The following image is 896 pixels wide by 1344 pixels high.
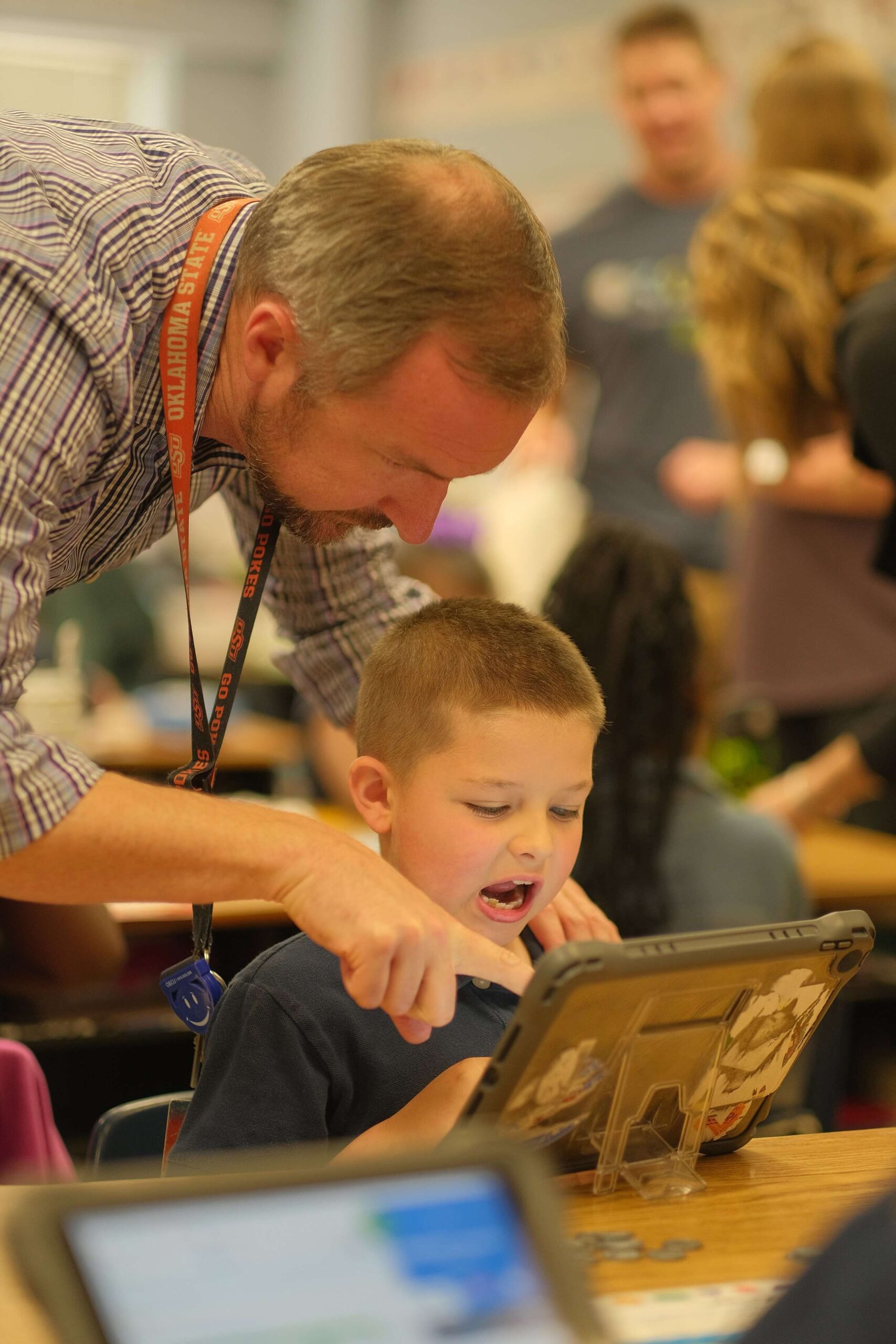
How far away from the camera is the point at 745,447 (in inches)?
127

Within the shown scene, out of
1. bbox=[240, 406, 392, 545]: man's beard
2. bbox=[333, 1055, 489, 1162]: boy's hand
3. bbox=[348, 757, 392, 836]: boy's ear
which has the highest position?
bbox=[240, 406, 392, 545]: man's beard

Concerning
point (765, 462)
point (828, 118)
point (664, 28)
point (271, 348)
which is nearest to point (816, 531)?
point (765, 462)

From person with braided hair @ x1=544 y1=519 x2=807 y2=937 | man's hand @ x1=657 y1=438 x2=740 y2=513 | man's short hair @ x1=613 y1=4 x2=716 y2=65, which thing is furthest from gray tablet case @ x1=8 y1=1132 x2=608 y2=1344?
man's short hair @ x1=613 y1=4 x2=716 y2=65

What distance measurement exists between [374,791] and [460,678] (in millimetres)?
132

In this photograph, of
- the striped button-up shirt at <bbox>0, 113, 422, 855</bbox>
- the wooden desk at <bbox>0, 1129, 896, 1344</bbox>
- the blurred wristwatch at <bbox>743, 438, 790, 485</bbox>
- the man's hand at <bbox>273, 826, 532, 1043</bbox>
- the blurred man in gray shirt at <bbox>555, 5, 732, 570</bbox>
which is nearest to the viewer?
the wooden desk at <bbox>0, 1129, 896, 1344</bbox>

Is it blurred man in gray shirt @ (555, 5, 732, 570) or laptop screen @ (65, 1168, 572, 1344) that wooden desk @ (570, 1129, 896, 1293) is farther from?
blurred man in gray shirt @ (555, 5, 732, 570)

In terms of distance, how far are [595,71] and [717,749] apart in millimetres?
4781

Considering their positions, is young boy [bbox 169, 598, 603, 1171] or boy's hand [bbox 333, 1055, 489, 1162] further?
young boy [bbox 169, 598, 603, 1171]

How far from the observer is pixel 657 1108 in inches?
44.8

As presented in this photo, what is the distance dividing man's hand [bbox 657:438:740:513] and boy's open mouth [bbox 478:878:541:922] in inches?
99.4

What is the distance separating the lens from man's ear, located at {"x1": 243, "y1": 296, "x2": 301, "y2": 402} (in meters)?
1.39

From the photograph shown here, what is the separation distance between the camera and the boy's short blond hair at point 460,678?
1415mm

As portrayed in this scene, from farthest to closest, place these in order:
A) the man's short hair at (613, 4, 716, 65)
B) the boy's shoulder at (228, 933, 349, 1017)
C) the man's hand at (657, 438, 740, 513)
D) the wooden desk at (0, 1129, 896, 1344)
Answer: the man's short hair at (613, 4, 716, 65), the man's hand at (657, 438, 740, 513), the boy's shoulder at (228, 933, 349, 1017), the wooden desk at (0, 1129, 896, 1344)

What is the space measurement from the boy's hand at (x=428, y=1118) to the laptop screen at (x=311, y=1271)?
0.35 metres
